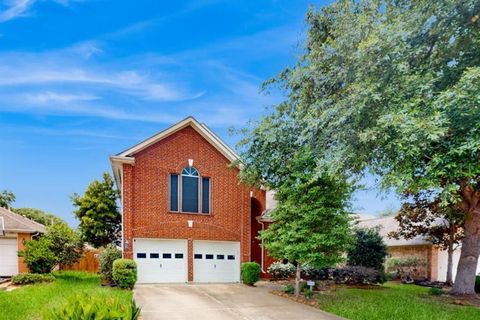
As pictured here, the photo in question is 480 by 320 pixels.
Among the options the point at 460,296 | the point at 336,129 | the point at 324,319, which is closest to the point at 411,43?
the point at 336,129

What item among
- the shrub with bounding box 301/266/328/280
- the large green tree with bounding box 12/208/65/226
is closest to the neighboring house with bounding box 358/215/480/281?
the shrub with bounding box 301/266/328/280

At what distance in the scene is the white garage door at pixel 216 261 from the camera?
760 inches

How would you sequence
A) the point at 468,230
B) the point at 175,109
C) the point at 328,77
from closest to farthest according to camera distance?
the point at 328,77, the point at 468,230, the point at 175,109

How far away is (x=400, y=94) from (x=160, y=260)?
43.9ft

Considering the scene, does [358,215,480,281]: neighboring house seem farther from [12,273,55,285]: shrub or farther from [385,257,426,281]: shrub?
[12,273,55,285]: shrub

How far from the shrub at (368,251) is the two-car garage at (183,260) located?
6.67 meters

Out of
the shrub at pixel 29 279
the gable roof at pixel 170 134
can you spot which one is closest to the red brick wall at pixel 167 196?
the gable roof at pixel 170 134

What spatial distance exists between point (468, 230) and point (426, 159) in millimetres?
8008

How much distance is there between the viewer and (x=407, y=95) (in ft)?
36.7

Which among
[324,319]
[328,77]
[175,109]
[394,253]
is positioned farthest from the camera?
[394,253]

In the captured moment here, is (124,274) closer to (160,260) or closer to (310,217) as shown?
(160,260)

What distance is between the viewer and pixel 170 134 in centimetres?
1917

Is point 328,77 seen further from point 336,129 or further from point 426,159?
point 426,159

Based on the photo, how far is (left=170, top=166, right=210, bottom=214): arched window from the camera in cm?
1907
